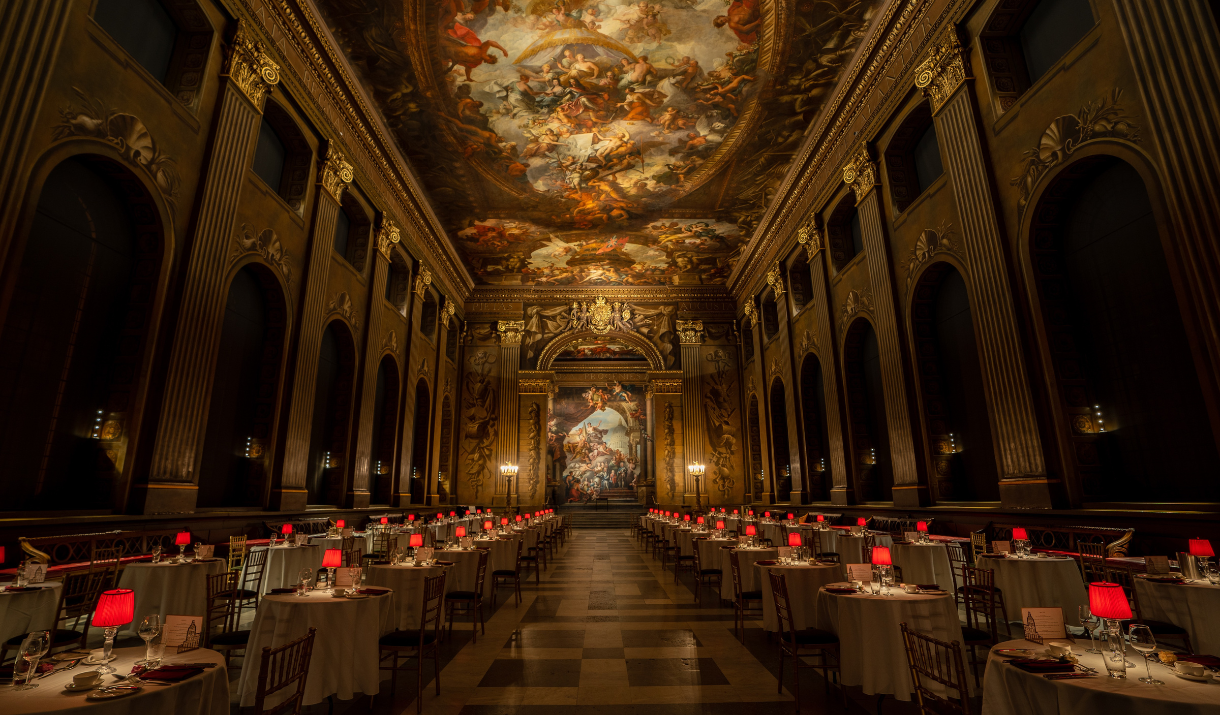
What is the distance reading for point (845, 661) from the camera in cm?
419

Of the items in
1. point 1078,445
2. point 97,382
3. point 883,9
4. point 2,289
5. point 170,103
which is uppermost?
point 883,9

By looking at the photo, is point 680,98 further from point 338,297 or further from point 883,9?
point 338,297

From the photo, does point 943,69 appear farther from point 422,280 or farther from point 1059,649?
point 422,280

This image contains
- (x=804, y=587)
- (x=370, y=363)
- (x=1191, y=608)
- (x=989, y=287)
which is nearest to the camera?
(x=1191, y=608)

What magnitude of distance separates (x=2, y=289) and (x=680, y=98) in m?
11.1

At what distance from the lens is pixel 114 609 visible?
270cm

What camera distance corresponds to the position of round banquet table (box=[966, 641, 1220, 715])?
2.20 metres

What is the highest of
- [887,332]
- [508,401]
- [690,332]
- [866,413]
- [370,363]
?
[690,332]

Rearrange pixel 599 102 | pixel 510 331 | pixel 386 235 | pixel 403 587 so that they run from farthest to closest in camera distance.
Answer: pixel 510 331 < pixel 386 235 < pixel 599 102 < pixel 403 587

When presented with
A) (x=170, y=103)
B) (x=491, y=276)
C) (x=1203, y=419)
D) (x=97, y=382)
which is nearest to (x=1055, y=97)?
(x=1203, y=419)

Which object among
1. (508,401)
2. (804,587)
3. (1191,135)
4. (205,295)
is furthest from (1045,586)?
(508,401)

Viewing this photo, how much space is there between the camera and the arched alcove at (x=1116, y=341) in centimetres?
602

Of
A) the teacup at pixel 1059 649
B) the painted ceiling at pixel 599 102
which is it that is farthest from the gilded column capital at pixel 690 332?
the teacup at pixel 1059 649

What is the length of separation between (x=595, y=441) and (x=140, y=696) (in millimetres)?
29439
